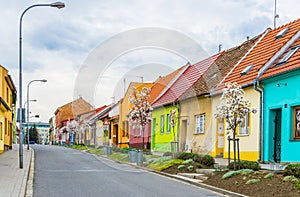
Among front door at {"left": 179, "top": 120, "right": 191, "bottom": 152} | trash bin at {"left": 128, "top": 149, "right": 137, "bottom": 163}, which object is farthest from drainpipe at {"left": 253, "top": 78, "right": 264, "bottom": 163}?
front door at {"left": 179, "top": 120, "right": 191, "bottom": 152}

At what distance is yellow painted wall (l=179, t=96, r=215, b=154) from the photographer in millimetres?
25234

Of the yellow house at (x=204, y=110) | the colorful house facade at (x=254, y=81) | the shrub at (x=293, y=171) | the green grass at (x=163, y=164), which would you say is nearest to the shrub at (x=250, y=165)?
the shrub at (x=293, y=171)

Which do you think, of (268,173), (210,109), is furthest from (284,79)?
(210,109)

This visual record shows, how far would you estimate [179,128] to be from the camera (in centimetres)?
2966

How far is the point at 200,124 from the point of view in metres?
26.8

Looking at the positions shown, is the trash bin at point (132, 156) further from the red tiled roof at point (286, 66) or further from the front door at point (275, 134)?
the red tiled roof at point (286, 66)

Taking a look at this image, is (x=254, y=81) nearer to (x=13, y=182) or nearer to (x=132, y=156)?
(x=132, y=156)

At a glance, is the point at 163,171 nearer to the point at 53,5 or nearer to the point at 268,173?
the point at 268,173

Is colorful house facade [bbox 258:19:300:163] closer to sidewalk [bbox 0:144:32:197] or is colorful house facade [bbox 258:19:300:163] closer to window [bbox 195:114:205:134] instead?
window [bbox 195:114:205:134]

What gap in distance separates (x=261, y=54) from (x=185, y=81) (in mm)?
10262

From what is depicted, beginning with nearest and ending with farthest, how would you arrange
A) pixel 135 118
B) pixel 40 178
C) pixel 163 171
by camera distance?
1. pixel 40 178
2. pixel 163 171
3. pixel 135 118

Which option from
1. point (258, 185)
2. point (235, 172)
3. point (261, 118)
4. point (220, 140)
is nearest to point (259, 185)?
point (258, 185)

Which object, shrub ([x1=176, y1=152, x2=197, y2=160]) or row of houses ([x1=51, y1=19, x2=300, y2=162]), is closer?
row of houses ([x1=51, y1=19, x2=300, y2=162])

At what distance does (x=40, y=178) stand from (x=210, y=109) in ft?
37.7
